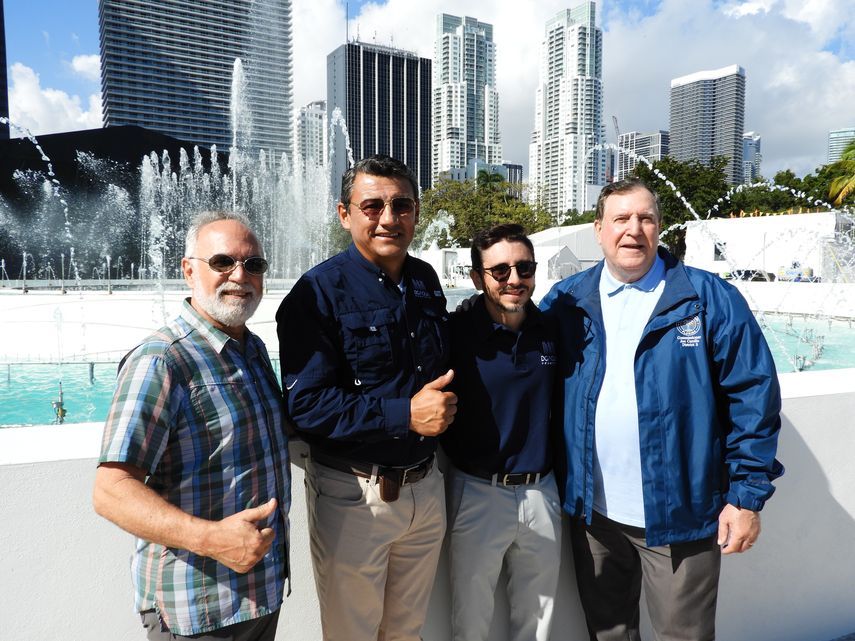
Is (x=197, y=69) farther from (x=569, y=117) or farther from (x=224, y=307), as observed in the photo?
(x=224, y=307)

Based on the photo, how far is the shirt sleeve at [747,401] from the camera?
2.13m

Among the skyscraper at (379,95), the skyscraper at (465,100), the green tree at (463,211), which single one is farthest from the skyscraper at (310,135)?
the skyscraper at (465,100)

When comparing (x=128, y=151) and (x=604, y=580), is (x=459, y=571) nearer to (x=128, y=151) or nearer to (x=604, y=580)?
(x=604, y=580)

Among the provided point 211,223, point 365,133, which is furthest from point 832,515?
point 365,133

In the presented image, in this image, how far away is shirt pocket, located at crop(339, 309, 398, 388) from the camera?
2.01 metres

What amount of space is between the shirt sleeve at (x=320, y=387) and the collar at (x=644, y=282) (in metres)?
1.09

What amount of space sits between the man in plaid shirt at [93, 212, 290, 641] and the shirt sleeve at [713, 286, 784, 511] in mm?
1644

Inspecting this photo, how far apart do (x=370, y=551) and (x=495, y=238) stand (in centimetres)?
129

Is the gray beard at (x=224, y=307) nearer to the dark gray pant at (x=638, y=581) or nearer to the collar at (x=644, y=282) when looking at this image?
the collar at (x=644, y=282)

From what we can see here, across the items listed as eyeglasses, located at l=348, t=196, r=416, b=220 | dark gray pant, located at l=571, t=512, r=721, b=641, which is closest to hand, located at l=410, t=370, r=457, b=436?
Answer: eyeglasses, located at l=348, t=196, r=416, b=220

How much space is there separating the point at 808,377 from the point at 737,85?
13316cm

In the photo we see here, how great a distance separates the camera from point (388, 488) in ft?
6.60

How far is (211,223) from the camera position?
186cm

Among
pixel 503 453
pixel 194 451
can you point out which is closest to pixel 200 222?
pixel 194 451
